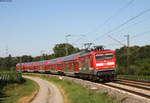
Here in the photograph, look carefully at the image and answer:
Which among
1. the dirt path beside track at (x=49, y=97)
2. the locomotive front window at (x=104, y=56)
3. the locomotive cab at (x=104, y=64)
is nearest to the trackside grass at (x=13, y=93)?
the dirt path beside track at (x=49, y=97)

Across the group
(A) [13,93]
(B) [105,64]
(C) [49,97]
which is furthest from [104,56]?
(A) [13,93]

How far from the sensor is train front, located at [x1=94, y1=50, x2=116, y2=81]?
100 feet

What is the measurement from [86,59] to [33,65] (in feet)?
197

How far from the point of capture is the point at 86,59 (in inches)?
1347

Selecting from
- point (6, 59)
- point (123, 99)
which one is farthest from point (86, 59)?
point (6, 59)

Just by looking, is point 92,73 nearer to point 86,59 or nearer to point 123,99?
point 86,59

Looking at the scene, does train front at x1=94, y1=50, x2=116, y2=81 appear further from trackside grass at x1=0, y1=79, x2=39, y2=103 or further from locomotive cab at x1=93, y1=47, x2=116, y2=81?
trackside grass at x1=0, y1=79, x2=39, y2=103

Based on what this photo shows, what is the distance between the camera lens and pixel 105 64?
3100cm

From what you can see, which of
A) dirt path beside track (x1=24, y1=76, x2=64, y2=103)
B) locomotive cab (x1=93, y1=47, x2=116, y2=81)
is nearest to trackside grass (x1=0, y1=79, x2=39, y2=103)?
dirt path beside track (x1=24, y1=76, x2=64, y2=103)

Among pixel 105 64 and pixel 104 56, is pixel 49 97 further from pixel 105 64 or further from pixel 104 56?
pixel 104 56

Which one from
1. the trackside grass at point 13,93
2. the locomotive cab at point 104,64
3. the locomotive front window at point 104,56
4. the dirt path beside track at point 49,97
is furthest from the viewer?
the locomotive front window at point 104,56

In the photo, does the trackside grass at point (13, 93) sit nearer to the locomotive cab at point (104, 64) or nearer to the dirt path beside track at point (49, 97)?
the dirt path beside track at point (49, 97)

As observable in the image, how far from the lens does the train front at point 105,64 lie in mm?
30547

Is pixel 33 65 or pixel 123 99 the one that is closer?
pixel 123 99
